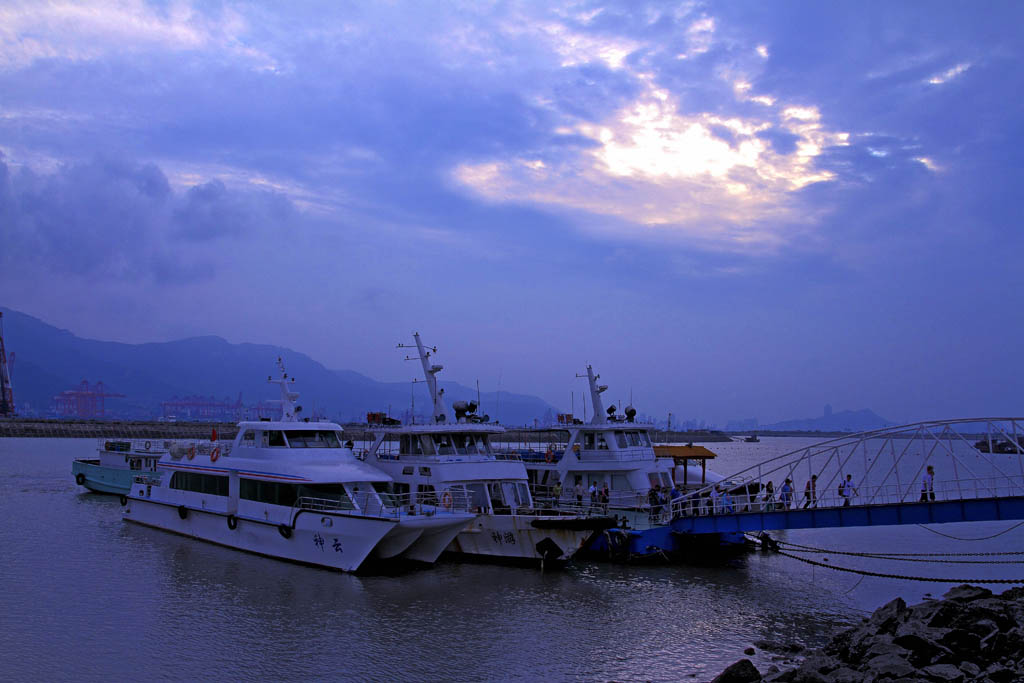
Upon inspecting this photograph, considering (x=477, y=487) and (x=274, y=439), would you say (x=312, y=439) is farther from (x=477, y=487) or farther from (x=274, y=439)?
(x=477, y=487)

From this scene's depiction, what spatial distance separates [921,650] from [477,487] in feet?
50.3

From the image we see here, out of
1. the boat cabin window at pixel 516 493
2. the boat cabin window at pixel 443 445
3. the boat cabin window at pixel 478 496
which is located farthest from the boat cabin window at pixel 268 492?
the boat cabin window at pixel 516 493

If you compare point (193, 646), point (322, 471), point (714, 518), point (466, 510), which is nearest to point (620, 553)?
point (714, 518)

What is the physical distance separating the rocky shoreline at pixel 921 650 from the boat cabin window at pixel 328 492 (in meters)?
12.3

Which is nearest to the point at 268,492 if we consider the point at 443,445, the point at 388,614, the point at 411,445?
the point at 411,445

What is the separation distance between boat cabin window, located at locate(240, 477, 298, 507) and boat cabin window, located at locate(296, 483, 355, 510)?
339 millimetres

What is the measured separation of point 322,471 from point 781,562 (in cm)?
1669

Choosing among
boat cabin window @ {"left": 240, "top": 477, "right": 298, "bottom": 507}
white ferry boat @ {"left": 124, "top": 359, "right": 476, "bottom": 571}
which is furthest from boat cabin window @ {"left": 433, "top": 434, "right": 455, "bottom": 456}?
boat cabin window @ {"left": 240, "top": 477, "right": 298, "bottom": 507}

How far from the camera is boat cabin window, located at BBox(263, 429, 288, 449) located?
87.6 feet

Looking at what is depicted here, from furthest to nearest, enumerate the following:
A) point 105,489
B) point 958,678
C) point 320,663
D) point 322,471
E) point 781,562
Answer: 1. point 105,489
2. point 781,562
3. point 322,471
4. point 320,663
5. point 958,678

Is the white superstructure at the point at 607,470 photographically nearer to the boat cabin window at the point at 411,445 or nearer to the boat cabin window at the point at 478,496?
the boat cabin window at the point at 478,496

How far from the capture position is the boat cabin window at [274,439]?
26.7m

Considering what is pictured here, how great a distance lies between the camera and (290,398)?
1188 inches

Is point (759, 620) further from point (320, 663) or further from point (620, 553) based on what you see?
point (320, 663)
